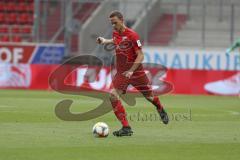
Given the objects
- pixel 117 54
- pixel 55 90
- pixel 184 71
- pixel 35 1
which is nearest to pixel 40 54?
pixel 35 1

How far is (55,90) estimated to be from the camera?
31297mm

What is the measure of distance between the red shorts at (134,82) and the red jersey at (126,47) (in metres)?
0.20

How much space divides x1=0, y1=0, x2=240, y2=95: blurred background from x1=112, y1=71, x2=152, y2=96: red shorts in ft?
64.7

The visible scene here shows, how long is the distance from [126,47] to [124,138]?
71.9 inches

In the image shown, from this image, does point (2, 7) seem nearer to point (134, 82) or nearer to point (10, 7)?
point (10, 7)

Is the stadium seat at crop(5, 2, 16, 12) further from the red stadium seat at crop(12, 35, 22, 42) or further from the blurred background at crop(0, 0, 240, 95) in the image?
the red stadium seat at crop(12, 35, 22, 42)

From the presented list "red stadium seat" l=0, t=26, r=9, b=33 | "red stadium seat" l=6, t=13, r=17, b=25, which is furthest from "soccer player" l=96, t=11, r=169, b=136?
"red stadium seat" l=6, t=13, r=17, b=25

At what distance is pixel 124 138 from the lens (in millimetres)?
13727

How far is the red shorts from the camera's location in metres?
14.5

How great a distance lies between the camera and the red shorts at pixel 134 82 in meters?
14.5

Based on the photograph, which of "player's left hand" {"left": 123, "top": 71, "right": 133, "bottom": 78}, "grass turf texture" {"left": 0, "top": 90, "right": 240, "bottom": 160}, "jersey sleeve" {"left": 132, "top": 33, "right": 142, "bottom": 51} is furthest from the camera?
"jersey sleeve" {"left": 132, "top": 33, "right": 142, "bottom": 51}

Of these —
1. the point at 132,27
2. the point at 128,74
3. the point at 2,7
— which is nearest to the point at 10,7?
the point at 2,7

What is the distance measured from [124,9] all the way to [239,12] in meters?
5.71

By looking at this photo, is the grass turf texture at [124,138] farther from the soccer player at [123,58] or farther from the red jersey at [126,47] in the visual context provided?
the red jersey at [126,47]
